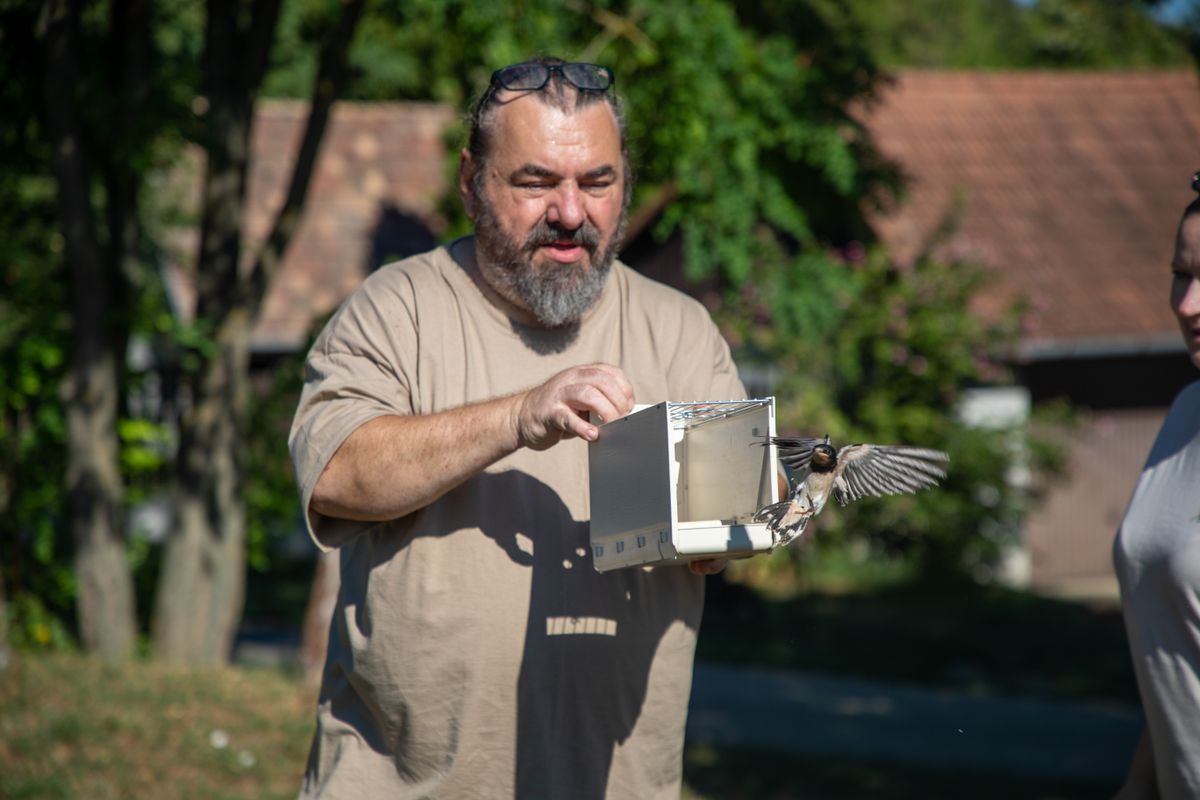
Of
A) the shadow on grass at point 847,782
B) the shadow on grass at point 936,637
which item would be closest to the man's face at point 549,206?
the shadow on grass at point 847,782

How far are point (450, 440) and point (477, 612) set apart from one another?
360 millimetres

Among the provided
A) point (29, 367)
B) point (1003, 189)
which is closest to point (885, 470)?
point (29, 367)

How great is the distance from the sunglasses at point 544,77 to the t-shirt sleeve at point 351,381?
0.45 metres

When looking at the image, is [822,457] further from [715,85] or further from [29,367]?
[29,367]

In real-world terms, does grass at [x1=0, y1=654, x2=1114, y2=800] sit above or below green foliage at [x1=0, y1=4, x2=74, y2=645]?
below

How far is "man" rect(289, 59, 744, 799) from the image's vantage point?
250 centimetres

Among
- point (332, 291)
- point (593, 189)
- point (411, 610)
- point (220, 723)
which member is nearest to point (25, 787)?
point (220, 723)

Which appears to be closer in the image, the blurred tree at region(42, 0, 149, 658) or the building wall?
the blurred tree at region(42, 0, 149, 658)

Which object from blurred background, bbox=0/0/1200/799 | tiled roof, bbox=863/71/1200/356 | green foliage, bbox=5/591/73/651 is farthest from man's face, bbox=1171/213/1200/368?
tiled roof, bbox=863/71/1200/356

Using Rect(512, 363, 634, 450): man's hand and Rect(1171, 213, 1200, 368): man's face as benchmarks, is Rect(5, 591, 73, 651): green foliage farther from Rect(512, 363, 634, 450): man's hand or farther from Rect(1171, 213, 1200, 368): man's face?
Rect(1171, 213, 1200, 368): man's face

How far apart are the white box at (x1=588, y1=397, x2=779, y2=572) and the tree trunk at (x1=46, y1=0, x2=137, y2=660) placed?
19.3 ft

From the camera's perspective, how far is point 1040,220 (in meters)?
16.6

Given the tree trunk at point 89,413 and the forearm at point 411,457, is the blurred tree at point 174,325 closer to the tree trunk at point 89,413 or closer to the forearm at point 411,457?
the tree trunk at point 89,413

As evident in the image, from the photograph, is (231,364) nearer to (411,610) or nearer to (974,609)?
(411,610)
